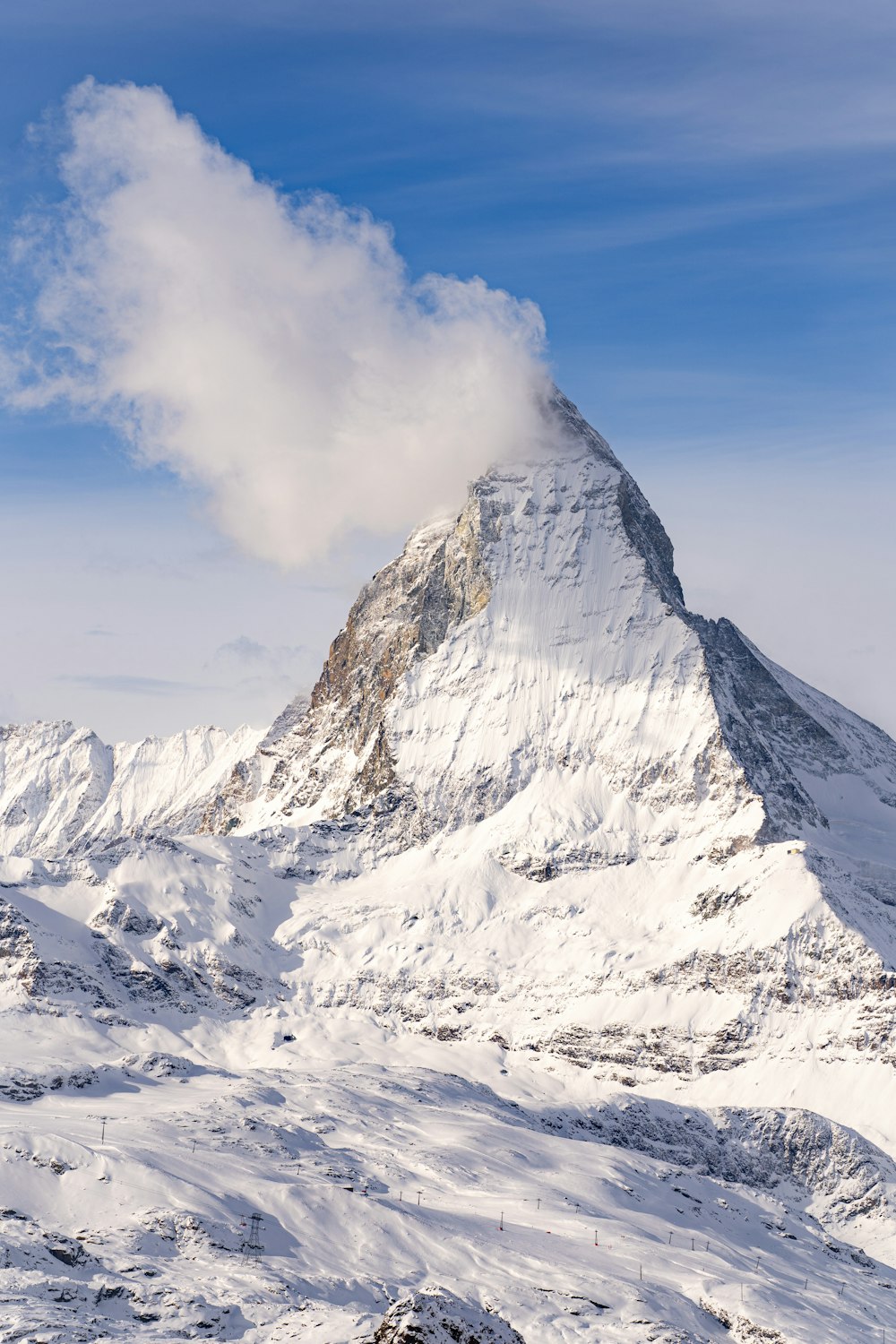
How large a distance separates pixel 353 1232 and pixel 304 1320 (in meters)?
76.4

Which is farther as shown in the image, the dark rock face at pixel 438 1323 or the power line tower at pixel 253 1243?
the power line tower at pixel 253 1243

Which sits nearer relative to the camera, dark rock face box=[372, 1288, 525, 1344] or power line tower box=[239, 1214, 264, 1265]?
dark rock face box=[372, 1288, 525, 1344]

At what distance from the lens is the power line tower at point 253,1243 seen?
542 feet

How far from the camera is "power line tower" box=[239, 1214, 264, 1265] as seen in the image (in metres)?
165

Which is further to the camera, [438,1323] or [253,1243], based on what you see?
[253,1243]

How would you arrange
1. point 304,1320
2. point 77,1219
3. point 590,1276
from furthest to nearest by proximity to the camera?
point 590,1276 → point 77,1219 → point 304,1320

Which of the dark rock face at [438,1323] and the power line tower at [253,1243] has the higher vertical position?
the dark rock face at [438,1323]

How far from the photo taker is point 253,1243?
176m

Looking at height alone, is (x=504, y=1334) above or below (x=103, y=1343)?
above

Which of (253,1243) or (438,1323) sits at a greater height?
(438,1323)

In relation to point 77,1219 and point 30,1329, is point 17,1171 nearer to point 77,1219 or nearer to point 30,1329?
point 77,1219

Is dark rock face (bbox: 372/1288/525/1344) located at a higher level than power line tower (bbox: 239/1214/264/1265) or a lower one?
higher

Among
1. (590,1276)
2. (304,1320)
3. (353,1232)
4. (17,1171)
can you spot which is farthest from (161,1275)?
(590,1276)

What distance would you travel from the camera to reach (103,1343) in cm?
10206
